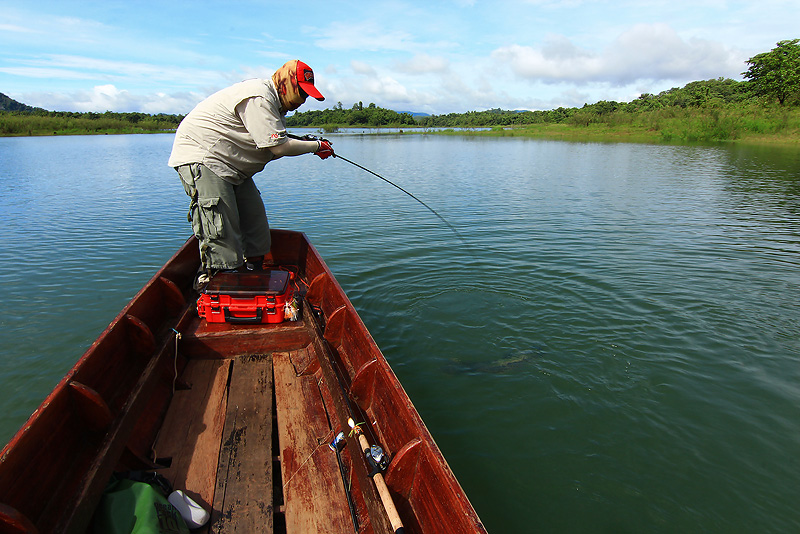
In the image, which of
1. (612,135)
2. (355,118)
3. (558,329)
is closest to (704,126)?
(612,135)

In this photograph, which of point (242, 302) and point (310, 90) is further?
point (242, 302)

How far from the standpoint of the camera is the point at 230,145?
3824 mm

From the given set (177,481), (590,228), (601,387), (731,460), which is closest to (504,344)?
(601,387)

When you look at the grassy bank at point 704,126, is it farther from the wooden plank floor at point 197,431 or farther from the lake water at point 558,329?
the wooden plank floor at point 197,431

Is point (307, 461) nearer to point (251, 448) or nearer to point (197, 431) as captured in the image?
point (251, 448)

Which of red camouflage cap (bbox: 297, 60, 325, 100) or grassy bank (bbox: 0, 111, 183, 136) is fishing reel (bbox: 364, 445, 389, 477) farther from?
grassy bank (bbox: 0, 111, 183, 136)

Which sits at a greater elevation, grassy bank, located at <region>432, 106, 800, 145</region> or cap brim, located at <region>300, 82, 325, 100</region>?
grassy bank, located at <region>432, 106, 800, 145</region>

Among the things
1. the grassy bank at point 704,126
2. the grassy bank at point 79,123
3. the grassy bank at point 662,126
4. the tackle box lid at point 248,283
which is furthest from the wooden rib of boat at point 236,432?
the grassy bank at point 79,123

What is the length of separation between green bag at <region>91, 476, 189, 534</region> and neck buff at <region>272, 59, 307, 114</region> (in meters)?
3.02

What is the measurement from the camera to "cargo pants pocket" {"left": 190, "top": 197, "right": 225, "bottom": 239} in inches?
153

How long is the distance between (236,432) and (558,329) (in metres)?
4.08

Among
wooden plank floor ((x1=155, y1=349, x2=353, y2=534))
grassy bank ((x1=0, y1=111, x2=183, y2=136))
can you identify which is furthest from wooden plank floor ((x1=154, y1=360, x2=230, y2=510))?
grassy bank ((x1=0, y1=111, x2=183, y2=136))

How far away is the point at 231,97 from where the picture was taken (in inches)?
143

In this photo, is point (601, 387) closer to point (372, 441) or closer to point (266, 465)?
point (372, 441)
